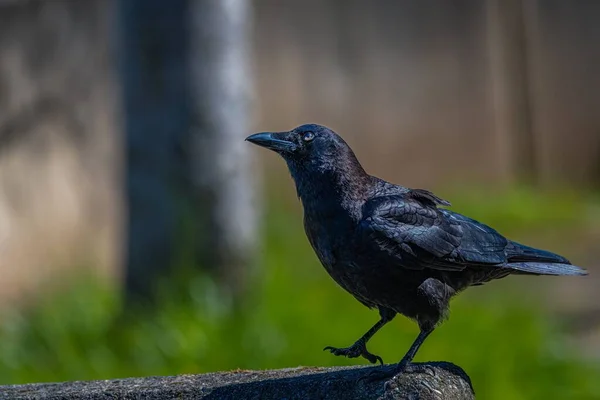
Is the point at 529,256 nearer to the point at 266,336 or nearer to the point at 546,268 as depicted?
the point at 546,268

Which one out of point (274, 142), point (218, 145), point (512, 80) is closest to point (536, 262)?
point (274, 142)

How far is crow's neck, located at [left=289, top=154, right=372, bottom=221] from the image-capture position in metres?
3.07

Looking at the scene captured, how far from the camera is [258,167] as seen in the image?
7.61 m

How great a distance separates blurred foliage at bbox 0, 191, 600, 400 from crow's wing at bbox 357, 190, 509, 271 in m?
1.38

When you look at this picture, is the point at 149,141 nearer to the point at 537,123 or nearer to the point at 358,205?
the point at 358,205

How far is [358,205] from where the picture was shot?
3.13 meters

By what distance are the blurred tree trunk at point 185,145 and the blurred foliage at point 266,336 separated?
0.18 m

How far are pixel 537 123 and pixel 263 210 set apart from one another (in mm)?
2975

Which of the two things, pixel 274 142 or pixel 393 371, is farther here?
pixel 274 142

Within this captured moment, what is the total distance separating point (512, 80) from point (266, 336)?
15.2 ft

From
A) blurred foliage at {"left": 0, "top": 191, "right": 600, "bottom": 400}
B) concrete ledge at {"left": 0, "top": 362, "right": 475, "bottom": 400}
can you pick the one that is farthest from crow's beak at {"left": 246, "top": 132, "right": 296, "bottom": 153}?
blurred foliage at {"left": 0, "top": 191, "right": 600, "bottom": 400}

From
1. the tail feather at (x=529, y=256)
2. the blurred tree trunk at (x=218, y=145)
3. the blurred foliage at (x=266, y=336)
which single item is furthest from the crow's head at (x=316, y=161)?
the blurred tree trunk at (x=218, y=145)

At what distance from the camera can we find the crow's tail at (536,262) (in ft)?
10.7

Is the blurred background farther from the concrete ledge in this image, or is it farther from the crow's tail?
the concrete ledge
